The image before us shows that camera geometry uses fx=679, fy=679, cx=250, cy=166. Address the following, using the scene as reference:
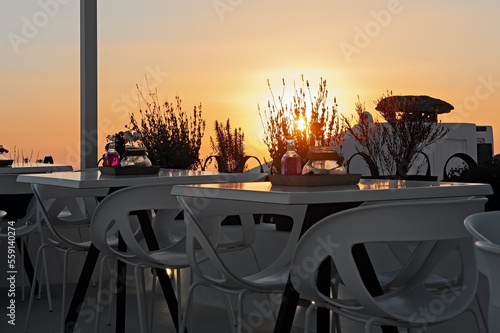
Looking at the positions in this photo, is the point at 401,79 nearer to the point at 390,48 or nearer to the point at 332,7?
the point at 390,48

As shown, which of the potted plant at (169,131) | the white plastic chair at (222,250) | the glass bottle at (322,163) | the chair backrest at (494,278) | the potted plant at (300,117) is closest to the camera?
the chair backrest at (494,278)

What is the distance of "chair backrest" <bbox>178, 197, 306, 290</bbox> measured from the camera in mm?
2361

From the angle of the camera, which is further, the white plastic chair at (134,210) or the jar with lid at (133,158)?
the jar with lid at (133,158)

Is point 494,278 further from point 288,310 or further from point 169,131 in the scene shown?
point 169,131

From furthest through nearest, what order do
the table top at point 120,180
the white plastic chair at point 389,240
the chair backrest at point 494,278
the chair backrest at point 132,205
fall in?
1. the table top at point 120,180
2. the chair backrest at point 132,205
3. the white plastic chair at point 389,240
4. the chair backrest at point 494,278

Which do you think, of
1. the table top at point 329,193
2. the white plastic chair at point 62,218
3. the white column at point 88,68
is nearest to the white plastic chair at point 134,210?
the table top at point 329,193

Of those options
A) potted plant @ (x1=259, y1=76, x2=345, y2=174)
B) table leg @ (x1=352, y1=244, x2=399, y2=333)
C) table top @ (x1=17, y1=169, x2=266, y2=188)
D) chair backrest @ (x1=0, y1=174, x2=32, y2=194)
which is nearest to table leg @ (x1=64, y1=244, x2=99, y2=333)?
table top @ (x1=17, y1=169, x2=266, y2=188)

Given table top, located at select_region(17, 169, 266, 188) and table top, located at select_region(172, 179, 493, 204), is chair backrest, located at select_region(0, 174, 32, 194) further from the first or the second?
table top, located at select_region(172, 179, 493, 204)

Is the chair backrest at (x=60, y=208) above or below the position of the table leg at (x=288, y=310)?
above

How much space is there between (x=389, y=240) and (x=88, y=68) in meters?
4.41

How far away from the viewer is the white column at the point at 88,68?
226 inches

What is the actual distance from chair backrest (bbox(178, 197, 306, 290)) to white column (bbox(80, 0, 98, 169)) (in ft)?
9.43

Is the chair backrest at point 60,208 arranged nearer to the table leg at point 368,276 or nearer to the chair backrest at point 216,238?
the chair backrest at point 216,238

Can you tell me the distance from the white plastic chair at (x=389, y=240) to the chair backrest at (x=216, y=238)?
39cm
